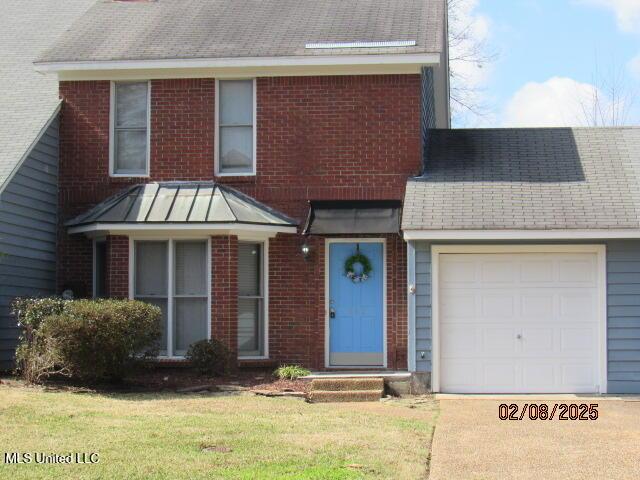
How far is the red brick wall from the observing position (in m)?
16.6

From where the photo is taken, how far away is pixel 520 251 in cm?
1519

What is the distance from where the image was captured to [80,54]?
17.2m

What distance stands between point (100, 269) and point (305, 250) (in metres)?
3.71

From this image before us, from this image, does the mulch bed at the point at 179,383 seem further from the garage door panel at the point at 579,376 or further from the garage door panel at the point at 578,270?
the garage door panel at the point at 578,270

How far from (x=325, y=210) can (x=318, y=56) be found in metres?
2.59

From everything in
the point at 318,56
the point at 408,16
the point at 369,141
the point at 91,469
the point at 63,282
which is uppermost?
the point at 408,16

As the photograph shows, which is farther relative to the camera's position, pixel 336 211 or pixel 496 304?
pixel 336 211

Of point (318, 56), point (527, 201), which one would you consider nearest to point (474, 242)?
point (527, 201)

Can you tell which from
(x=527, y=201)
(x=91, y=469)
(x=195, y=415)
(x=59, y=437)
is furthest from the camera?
(x=527, y=201)

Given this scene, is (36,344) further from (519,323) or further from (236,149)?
(519,323)

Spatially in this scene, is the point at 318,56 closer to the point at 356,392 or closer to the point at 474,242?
the point at 474,242

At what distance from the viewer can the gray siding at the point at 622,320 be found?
48.8 ft

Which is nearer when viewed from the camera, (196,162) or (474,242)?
(474,242)
